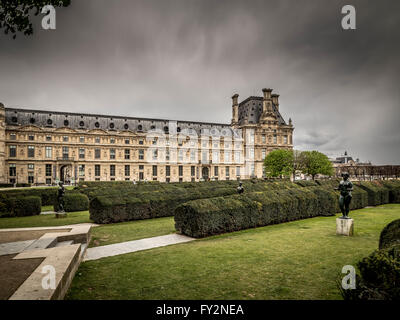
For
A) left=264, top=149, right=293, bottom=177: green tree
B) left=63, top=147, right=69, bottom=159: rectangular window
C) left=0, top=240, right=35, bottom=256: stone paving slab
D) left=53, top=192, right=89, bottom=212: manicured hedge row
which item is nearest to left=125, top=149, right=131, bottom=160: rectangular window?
left=63, top=147, right=69, bottom=159: rectangular window

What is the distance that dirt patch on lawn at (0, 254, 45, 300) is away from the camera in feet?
13.9

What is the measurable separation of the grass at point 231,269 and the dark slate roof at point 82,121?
185 feet

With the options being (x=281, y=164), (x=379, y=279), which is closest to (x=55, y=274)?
(x=379, y=279)

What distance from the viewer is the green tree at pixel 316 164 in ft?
164

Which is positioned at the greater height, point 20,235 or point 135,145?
point 135,145

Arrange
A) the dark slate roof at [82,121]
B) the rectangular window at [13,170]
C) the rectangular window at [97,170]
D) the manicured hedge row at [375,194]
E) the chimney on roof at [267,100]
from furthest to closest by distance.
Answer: the chimney on roof at [267,100], the rectangular window at [97,170], the dark slate roof at [82,121], the rectangular window at [13,170], the manicured hedge row at [375,194]

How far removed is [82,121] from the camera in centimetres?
5756

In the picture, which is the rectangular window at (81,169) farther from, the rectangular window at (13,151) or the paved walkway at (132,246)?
the paved walkway at (132,246)

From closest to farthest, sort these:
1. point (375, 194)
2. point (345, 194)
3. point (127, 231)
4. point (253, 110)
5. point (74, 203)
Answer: point (345, 194)
point (127, 231)
point (74, 203)
point (375, 194)
point (253, 110)

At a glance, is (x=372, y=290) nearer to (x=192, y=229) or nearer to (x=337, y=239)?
(x=337, y=239)

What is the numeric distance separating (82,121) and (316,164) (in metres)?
50.8

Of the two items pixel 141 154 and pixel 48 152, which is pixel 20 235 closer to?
pixel 48 152

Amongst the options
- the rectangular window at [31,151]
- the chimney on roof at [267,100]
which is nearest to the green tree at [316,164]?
the chimney on roof at [267,100]
